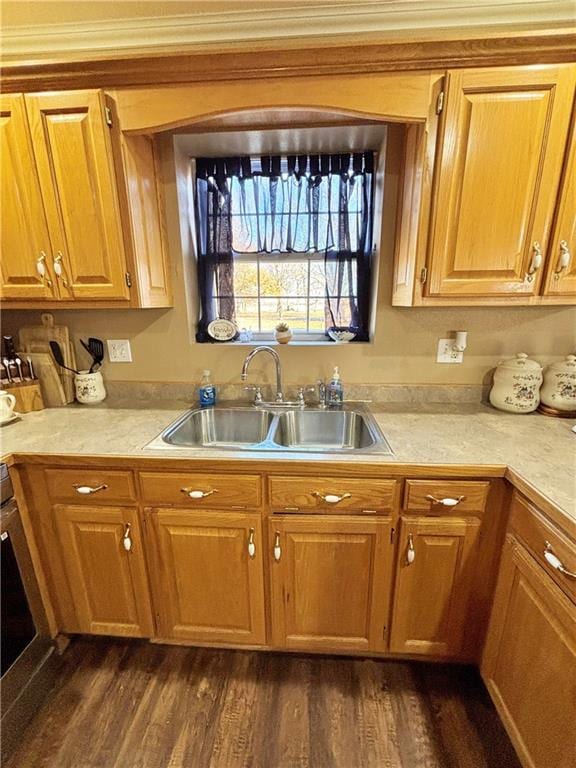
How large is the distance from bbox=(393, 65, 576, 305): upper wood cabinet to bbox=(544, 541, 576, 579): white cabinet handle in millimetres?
873

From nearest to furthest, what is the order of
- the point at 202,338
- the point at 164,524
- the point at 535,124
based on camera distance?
the point at 535,124 < the point at 164,524 < the point at 202,338

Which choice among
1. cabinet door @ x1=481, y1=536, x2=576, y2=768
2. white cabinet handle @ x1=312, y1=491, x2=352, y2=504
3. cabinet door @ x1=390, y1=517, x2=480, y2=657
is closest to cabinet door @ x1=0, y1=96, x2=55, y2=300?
white cabinet handle @ x1=312, y1=491, x2=352, y2=504

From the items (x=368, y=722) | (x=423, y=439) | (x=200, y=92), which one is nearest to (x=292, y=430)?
(x=423, y=439)

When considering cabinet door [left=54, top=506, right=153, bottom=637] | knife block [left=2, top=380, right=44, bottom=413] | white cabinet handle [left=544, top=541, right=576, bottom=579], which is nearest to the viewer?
white cabinet handle [left=544, top=541, right=576, bottom=579]

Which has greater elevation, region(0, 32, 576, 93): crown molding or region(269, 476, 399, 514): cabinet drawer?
region(0, 32, 576, 93): crown molding

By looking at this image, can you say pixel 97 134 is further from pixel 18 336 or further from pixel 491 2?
pixel 491 2

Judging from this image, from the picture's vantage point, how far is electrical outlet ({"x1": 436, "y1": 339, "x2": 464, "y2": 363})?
1.63 metres

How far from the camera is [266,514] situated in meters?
1.22

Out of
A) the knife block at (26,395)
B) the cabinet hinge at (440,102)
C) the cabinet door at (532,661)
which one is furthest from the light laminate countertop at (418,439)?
the cabinet hinge at (440,102)

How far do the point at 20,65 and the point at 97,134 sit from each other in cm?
32

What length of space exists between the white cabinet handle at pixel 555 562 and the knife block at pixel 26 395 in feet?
6.61

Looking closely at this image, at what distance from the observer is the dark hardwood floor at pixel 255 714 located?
3.65 feet

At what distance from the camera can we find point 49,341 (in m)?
1.67

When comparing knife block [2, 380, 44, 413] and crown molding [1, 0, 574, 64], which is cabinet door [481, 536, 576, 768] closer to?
crown molding [1, 0, 574, 64]
